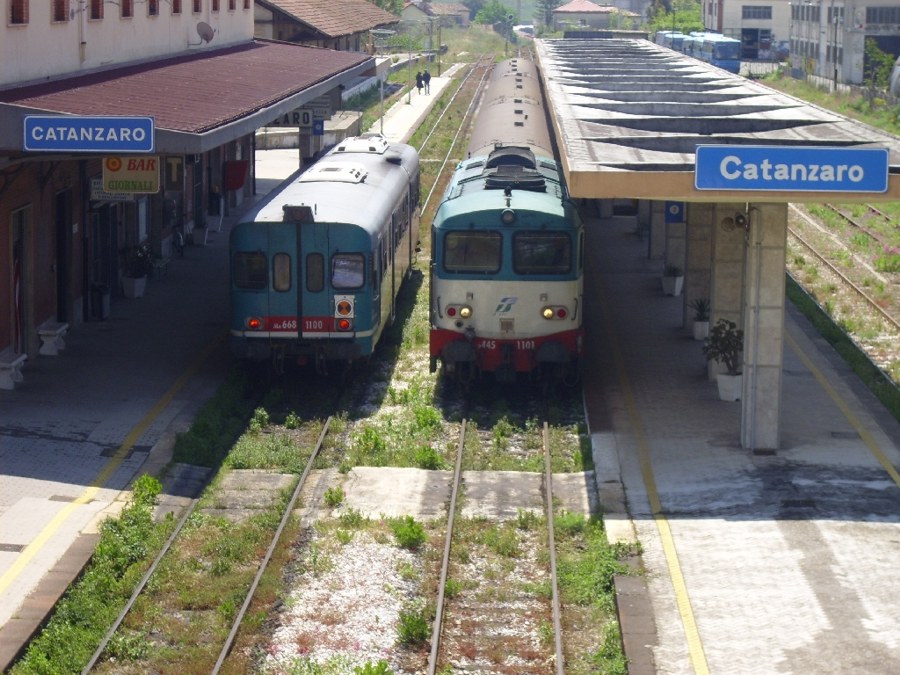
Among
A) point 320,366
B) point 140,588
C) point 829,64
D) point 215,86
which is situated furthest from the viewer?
point 829,64

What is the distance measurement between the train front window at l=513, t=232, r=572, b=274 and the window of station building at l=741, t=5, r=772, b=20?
269ft

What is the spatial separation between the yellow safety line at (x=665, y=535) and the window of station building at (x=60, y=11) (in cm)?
918

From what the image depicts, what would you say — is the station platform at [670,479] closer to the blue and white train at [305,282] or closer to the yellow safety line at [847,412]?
the yellow safety line at [847,412]

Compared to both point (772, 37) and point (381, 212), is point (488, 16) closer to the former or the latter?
point (772, 37)

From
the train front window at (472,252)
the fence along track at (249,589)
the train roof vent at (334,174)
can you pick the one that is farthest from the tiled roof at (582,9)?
the fence along track at (249,589)

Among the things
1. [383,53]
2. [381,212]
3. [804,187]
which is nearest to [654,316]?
[381,212]

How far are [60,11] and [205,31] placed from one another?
8904mm

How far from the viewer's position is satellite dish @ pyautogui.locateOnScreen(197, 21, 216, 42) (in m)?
27.9

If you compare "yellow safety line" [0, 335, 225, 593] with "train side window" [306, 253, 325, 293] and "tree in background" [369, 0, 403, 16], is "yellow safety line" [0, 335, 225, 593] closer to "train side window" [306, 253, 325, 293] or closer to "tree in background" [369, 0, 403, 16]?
"train side window" [306, 253, 325, 293]

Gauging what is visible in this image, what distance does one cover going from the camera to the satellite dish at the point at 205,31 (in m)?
27.9

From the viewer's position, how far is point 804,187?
1303 cm

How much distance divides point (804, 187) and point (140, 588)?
7056 millimetres

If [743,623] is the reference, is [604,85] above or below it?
above

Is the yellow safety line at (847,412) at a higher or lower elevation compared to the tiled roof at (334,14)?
lower
